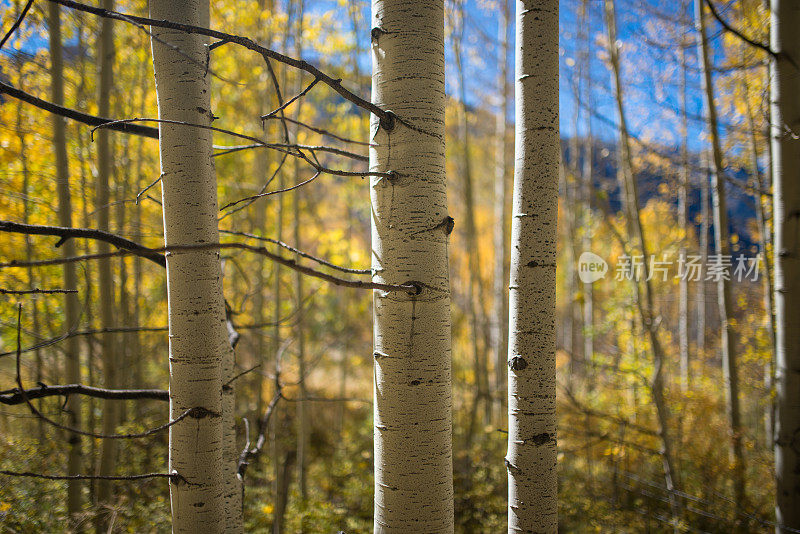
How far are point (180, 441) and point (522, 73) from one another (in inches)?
50.7

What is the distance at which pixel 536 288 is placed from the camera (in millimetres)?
1228

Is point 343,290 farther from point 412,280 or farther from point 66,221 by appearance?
point 412,280

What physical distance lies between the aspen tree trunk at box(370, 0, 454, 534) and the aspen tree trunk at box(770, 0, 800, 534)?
180 centimetres

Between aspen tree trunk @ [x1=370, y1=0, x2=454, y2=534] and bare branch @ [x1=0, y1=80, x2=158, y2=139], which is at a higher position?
bare branch @ [x1=0, y1=80, x2=158, y2=139]

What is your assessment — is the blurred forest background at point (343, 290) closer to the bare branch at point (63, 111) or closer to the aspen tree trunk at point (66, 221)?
the aspen tree trunk at point (66, 221)

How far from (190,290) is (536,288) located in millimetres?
877

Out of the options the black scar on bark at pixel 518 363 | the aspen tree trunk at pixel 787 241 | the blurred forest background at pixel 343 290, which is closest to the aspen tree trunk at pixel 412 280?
the black scar on bark at pixel 518 363

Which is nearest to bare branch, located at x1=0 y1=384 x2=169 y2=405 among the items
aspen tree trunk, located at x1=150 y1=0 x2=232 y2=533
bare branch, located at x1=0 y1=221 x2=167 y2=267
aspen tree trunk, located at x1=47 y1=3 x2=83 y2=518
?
aspen tree trunk, located at x1=150 y1=0 x2=232 y2=533

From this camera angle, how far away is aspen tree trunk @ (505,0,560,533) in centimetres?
123

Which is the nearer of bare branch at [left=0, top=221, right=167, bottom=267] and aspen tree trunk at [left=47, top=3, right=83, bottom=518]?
bare branch at [left=0, top=221, right=167, bottom=267]

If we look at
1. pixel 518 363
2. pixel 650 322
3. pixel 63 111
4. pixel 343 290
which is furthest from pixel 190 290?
pixel 343 290

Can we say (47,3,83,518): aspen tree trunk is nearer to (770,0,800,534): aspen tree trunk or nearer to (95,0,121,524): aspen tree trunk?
(95,0,121,524): aspen tree trunk

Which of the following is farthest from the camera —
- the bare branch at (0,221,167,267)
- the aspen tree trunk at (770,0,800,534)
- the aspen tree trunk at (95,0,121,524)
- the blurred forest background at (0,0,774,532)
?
the blurred forest background at (0,0,774,532)

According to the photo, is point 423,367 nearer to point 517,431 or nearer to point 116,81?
point 517,431
